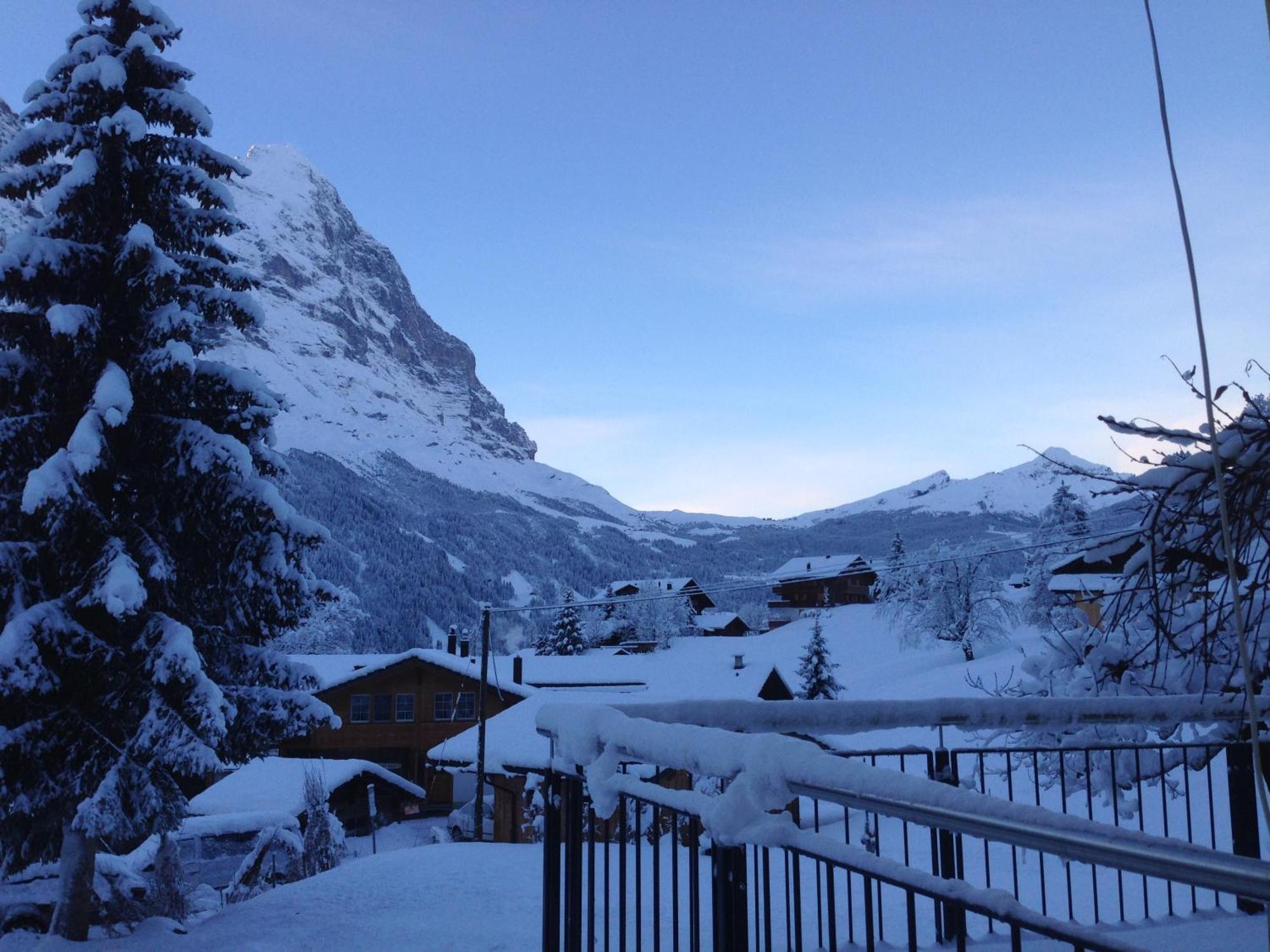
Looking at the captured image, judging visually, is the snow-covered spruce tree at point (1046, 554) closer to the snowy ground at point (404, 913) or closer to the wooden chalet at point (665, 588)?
the wooden chalet at point (665, 588)

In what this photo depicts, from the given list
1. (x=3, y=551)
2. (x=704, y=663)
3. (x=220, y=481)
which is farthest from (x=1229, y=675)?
(x=704, y=663)

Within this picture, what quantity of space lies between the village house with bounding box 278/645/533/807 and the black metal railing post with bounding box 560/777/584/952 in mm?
38117

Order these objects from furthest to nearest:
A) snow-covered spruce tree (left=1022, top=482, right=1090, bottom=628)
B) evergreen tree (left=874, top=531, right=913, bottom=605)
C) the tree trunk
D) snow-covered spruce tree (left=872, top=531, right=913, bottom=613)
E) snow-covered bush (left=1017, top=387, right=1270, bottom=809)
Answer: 1. evergreen tree (left=874, top=531, right=913, bottom=605)
2. snow-covered spruce tree (left=872, top=531, right=913, bottom=613)
3. snow-covered spruce tree (left=1022, top=482, right=1090, bottom=628)
4. the tree trunk
5. snow-covered bush (left=1017, top=387, right=1270, bottom=809)

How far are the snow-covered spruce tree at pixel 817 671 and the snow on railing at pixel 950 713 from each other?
3315 cm

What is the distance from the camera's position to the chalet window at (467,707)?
4216cm

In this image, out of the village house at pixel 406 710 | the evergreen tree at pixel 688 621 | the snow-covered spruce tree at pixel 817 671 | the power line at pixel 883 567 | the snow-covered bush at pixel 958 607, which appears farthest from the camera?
the evergreen tree at pixel 688 621

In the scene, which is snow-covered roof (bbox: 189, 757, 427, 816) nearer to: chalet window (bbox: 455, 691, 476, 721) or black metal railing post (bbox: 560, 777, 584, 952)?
chalet window (bbox: 455, 691, 476, 721)

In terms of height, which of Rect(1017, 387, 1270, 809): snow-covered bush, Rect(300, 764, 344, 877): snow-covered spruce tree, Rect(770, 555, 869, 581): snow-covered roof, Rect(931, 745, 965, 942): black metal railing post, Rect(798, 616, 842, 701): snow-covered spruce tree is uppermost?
Rect(770, 555, 869, 581): snow-covered roof

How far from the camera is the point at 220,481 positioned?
10836 mm

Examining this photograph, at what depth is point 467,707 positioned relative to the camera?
42.4m

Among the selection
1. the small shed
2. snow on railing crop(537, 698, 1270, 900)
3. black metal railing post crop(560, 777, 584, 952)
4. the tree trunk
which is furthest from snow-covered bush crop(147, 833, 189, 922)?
the small shed

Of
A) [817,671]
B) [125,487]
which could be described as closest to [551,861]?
[125,487]

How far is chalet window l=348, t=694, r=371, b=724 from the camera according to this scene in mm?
41688

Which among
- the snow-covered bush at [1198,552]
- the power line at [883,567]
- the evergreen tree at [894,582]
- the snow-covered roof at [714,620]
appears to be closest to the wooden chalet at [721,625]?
the snow-covered roof at [714,620]
